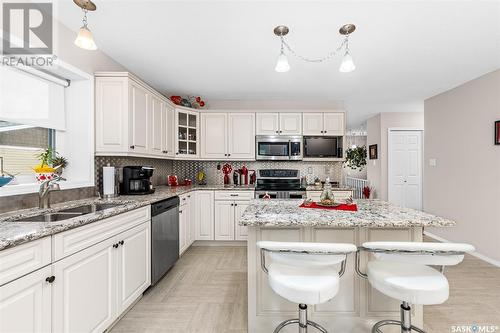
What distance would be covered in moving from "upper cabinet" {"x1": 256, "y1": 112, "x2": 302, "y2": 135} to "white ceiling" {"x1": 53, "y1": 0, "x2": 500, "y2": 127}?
49 centimetres

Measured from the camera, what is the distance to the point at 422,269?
146 cm

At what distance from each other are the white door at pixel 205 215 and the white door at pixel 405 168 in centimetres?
459

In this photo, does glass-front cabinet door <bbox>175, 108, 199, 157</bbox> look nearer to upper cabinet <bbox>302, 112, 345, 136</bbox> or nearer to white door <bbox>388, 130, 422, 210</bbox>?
upper cabinet <bbox>302, 112, 345, 136</bbox>

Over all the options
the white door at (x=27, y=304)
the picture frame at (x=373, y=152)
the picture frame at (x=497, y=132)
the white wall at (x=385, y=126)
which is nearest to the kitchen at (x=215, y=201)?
the white door at (x=27, y=304)

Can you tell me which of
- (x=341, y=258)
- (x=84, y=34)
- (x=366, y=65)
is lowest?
(x=341, y=258)

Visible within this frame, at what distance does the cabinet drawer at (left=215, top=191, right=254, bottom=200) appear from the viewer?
12.6ft

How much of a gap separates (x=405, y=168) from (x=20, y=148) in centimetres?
703

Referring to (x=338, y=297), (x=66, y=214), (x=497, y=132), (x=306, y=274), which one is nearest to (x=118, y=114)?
(x=66, y=214)

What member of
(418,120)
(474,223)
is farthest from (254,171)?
(418,120)

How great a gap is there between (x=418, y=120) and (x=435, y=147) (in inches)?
72.8

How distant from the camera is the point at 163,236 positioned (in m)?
2.63

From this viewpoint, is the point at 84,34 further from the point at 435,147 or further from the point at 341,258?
the point at 435,147

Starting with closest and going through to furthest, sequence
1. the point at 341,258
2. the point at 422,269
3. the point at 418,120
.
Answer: the point at 341,258, the point at 422,269, the point at 418,120

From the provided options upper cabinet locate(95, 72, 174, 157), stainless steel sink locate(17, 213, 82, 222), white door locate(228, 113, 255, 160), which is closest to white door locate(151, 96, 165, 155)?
upper cabinet locate(95, 72, 174, 157)
